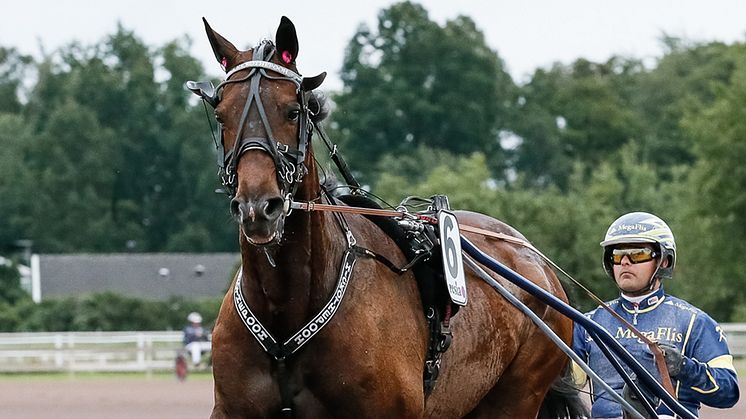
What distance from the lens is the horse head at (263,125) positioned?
441 cm

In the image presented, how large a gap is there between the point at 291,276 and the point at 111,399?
13.7 metres

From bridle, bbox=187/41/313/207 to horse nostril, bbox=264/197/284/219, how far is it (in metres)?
0.08

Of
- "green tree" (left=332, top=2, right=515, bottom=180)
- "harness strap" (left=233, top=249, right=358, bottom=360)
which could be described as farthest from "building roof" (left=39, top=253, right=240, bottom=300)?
"harness strap" (left=233, top=249, right=358, bottom=360)

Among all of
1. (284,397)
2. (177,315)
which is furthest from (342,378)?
(177,315)

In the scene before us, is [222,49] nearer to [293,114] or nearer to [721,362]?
[293,114]

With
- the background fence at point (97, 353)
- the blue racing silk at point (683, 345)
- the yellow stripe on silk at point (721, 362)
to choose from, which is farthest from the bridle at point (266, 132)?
the background fence at point (97, 353)

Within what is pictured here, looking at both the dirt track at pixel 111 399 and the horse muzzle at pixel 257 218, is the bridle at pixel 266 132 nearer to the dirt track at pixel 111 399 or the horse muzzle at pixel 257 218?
the horse muzzle at pixel 257 218

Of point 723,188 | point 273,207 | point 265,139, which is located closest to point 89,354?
point 723,188

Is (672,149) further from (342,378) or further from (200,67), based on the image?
(342,378)

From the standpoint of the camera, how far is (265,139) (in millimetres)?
4574

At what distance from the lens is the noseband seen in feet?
15.0

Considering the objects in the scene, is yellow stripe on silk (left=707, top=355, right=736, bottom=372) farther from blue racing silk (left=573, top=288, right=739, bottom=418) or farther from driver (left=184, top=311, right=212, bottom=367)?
driver (left=184, top=311, right=212, bottom=367)

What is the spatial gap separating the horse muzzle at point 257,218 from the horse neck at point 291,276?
0.43 meters

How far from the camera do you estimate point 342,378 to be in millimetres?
4898
